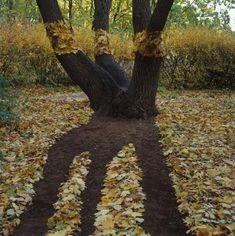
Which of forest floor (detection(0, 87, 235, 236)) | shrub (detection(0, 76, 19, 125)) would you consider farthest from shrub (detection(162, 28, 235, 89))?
shrub (detection(0, 76, 19, 125))

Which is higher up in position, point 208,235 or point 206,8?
point 206,8

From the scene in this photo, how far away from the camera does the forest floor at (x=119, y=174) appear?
455 cm

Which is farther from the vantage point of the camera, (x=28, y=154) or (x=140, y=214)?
(x=28, y=154)

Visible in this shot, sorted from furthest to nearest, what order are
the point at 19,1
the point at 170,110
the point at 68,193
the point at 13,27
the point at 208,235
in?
the point at 19,1 < the point at 13,27 < the point at 170,110 < the point at 68,193 < the point at 208,235

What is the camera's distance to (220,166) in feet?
19.3

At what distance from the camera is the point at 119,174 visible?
19.2ft

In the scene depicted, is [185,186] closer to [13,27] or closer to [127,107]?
[127,107]

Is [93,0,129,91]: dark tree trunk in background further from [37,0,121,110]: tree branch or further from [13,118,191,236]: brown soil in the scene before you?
[13,118,191,236]: brown soil

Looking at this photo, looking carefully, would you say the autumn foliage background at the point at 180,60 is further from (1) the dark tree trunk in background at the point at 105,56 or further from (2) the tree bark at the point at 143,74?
(2) the tree bark at the point at 143,74

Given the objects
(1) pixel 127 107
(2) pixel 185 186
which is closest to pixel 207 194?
(2) pixel 185 186

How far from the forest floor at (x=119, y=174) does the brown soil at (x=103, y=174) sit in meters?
0.01

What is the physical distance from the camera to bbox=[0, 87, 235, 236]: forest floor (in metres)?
4.55

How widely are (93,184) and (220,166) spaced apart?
1.71 metres

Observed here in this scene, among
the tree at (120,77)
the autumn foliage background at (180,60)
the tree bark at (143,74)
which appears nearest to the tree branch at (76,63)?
the tree at (120,77)
